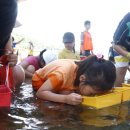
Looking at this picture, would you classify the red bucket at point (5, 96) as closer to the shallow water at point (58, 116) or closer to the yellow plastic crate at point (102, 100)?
the shallow water at point (58, 116)

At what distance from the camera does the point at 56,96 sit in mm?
2688

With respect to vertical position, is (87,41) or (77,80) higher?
(87,41)

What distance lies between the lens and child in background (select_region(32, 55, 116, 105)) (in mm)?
2582

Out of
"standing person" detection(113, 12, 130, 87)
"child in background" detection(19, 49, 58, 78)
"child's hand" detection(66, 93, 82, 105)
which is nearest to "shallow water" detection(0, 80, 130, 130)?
"child's hand" detection(66, 93, 82, 105)

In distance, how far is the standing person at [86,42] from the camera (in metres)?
8.64

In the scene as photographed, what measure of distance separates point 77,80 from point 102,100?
323 mm

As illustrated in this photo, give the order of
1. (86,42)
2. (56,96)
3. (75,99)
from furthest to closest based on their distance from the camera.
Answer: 1. (86,42)
2. (56,96)
3. (75,99)

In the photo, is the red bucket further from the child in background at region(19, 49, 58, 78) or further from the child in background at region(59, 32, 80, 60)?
the child in background at region(59, 32, 80, 60)

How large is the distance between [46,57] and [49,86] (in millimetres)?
1989

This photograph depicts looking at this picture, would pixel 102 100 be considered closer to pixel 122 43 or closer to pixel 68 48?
pixel 122 43

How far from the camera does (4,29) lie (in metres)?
2.20

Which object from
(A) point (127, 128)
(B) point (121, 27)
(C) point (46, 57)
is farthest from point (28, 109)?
(C) point (46, 57)

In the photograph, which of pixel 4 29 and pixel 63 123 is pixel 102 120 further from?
pixel 4 29

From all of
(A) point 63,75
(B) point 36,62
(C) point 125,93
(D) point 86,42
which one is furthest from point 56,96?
(D) point 86,42
